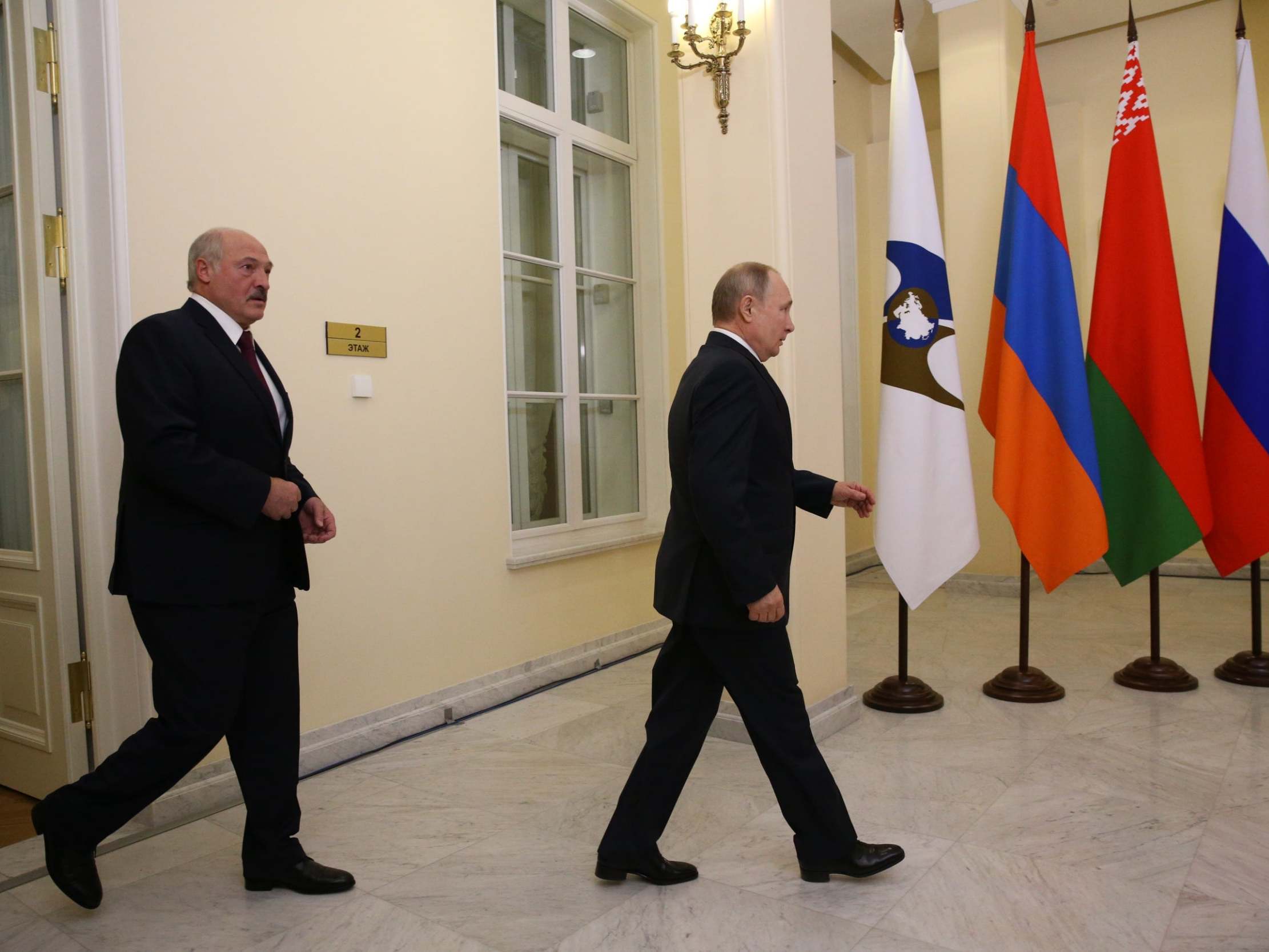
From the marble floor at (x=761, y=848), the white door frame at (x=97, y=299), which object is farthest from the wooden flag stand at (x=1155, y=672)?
the white door frame at (x=97, y=299)

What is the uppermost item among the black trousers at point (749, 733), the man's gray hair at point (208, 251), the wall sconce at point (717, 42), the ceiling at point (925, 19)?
the ceiling at point (925, 19)

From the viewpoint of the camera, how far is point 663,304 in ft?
16.9

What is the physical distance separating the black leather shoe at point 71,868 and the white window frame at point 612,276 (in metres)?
2.09

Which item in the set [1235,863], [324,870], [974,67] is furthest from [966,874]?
[974,67]

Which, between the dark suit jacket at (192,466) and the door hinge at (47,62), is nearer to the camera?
the dark suit jacket at (192,466)

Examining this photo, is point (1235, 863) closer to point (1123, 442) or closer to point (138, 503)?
point (1123, 442)

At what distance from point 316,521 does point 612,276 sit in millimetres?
2952

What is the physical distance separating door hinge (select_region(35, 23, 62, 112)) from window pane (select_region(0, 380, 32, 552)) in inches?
34.3

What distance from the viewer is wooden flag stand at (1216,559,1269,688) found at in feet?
13.1

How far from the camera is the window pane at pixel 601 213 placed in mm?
4816

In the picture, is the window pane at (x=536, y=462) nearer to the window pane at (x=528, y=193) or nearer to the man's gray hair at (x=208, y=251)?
the window pane at (x=528, y=193)

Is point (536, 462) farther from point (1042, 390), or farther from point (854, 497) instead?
point (854, 497)

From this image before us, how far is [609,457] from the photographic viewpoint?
16.5 feet

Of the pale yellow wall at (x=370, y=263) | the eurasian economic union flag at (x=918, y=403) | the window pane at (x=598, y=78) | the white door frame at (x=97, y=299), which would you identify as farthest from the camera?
the window pane at (x=598, y=78)
